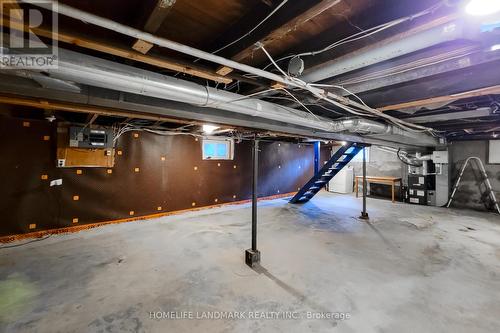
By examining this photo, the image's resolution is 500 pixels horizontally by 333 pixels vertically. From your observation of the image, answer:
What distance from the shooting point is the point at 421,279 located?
7.20 feet

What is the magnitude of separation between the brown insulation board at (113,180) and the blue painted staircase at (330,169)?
126 centimetres

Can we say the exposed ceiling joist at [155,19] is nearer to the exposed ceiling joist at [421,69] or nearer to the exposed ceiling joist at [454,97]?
the exposed ceiling joist at [421,69]

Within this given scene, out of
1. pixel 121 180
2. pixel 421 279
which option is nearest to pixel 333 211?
pixel 421 279

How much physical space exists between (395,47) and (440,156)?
5.73 metres

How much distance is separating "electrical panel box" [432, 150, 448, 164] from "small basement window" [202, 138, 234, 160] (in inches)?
201

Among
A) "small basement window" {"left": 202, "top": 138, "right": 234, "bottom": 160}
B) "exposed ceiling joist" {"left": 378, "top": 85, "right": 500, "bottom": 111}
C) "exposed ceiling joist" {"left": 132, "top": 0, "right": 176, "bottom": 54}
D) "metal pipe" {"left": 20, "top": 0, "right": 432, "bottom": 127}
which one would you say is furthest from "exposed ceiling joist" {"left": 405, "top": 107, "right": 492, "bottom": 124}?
"small basement window" {"left": 202, "top": 138, "right": 234, "bottom": 160}

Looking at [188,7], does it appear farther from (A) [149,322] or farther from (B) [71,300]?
(B) [71,300]

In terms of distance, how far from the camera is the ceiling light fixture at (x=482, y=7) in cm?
90

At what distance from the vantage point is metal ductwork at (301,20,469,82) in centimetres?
110

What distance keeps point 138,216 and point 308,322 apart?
3674 mm

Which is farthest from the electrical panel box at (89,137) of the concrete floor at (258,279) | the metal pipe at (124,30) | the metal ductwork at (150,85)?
the metal pipe at (124,30)

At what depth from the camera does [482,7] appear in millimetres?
920

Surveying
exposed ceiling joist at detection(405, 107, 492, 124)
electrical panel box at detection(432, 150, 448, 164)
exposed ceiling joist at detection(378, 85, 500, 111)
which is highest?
exposed ceiling joist at detection(405, 107, 492, 124)

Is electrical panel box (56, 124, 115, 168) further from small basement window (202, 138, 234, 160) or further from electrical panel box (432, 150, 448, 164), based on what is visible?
electrical panel box (432, 150, 448, 164)
